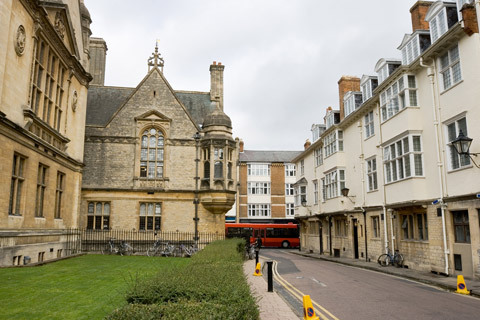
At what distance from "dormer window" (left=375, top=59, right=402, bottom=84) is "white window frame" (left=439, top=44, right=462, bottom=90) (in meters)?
5.30

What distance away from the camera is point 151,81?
2711cm

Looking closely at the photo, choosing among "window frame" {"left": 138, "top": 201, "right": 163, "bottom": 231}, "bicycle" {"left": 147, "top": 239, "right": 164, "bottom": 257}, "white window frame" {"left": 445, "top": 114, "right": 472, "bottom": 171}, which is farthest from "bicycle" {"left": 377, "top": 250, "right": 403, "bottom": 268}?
"window frame" {"left": 138, "top": 201, "right": 163, "bottom": 231}

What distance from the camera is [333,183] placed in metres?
30.8

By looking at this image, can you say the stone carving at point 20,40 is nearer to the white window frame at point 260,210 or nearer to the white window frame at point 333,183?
the white window frame at point 333,183

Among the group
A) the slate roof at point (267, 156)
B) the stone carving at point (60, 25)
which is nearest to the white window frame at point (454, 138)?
the stone carving at point (60, 25)

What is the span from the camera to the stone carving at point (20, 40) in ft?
48.1

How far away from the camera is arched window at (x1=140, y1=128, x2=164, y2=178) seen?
26.3 metres

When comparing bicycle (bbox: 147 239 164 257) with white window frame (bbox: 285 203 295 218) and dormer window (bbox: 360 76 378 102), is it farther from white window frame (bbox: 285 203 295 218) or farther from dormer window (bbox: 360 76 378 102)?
white window frame (bbox: 285 203 295 218)

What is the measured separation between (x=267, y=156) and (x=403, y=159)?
43440 mm

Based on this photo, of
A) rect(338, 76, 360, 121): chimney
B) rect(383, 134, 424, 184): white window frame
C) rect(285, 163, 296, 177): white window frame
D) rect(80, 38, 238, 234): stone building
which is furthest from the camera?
rect(285, 163, 296, 177): white window frame

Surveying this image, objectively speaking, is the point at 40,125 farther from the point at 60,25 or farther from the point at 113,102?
the point at 113,102

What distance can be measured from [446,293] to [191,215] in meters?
16.5

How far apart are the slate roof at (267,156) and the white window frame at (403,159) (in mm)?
39396

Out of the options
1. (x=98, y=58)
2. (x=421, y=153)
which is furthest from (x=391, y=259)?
(x=98, y=58)
